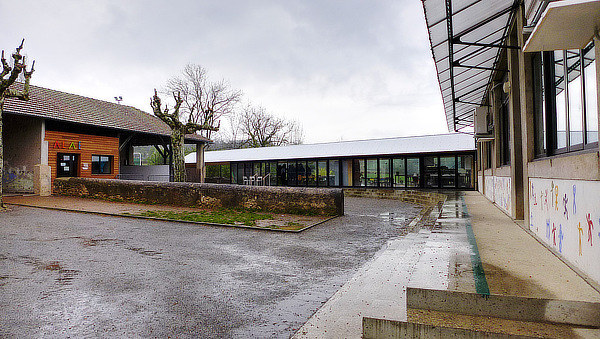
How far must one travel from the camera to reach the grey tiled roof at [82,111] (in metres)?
16.9

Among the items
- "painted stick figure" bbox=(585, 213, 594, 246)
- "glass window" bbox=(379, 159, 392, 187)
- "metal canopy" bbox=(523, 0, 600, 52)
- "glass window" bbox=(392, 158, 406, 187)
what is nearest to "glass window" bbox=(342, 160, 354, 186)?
"glass window" bbox=(379, 159, 392, 187)

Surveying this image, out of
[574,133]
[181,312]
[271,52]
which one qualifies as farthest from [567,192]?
[271,52]

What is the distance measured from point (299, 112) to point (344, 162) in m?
37.1

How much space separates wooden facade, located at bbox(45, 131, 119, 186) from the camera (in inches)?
734

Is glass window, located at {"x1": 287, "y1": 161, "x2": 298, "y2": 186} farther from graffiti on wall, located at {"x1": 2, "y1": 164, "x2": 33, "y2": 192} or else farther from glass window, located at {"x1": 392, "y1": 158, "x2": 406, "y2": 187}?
graffiti on wall, located at {"x1": 2, "y1": 164, "x2": 33, "y2": 192}

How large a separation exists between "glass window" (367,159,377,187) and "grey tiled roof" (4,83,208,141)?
1209 centimetres

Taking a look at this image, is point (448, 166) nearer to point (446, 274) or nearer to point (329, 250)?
point (329, 250)

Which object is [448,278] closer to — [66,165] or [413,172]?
[413,172]

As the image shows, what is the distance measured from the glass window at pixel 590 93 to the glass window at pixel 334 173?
73.2 feet

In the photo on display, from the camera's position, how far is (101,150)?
71.0 feet

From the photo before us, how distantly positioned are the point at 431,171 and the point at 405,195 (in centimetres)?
443

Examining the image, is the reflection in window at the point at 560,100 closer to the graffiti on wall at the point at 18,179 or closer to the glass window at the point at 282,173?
the graffiti on wall at the point at 18,179

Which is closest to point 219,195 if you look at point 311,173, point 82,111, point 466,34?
point 466,34

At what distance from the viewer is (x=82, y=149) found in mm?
20422
